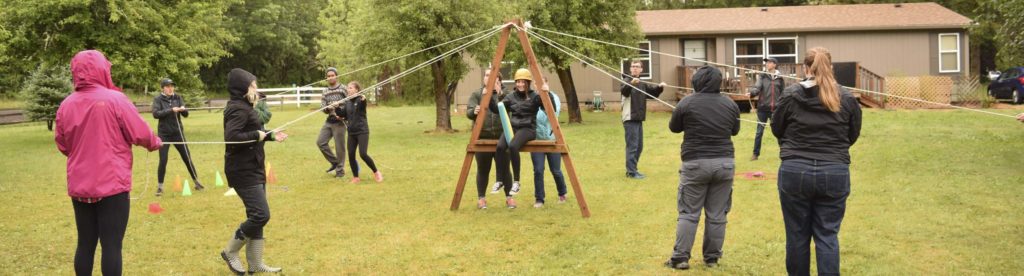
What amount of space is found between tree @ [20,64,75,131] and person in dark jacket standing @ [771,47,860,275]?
27263 mm

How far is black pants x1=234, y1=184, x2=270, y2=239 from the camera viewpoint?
6.60 m

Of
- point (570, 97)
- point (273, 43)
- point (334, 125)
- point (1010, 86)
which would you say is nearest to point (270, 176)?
point (334, 125)

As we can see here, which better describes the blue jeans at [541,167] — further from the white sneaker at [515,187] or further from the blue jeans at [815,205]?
the blue jeans at [815,205]

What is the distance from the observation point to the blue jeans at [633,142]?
1235 centimetres

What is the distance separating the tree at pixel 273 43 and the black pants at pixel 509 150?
162ft

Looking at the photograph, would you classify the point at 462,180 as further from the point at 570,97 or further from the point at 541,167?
the point at 570,97

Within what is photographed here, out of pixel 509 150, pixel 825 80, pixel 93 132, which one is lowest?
pixel 509 150

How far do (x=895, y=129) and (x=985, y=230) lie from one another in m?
11.8

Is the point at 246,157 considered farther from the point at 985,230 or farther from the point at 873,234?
the point at 985,230

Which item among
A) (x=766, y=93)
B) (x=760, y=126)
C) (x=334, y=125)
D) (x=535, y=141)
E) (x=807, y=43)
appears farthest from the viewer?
(x=807, y=43)

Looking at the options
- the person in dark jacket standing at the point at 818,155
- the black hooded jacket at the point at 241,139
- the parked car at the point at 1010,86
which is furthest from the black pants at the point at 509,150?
the parked car at the point at 1010,86

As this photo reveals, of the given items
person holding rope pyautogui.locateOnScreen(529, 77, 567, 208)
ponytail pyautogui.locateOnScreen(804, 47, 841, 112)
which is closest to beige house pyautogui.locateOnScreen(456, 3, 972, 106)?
person holding rope pyautogui.locateOnScreen(529, 77, 567, 208)

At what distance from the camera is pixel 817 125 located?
5.57 m

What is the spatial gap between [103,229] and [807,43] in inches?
1128
